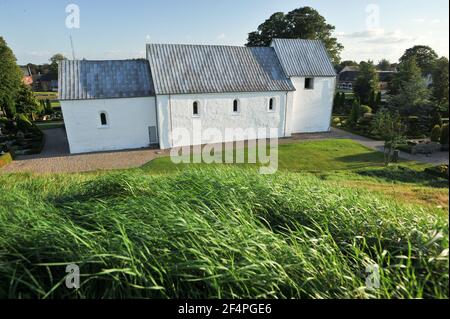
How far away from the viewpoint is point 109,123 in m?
17.2

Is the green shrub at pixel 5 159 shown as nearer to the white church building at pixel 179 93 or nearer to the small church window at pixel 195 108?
the white church building at pixel 179 93

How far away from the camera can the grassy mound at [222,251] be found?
2.66 metres

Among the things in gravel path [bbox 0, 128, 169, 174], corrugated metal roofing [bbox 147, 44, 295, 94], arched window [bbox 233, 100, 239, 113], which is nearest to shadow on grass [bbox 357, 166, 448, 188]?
arched window [bbox 233, 100, 239, 113]

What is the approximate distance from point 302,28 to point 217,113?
727 inches

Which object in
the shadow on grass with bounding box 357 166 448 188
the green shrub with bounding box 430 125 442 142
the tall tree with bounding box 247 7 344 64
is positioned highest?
the tall tree with bounding box 247 7 344 64

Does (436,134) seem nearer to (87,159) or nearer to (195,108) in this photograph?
(195,108)

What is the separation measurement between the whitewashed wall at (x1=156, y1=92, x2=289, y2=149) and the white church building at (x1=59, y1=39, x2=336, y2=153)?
0.06 metres

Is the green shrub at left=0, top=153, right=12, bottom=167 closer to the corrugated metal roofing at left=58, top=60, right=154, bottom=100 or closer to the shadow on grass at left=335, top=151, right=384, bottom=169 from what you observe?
the corrugated metal roofing at left=58, top=60, right=154, bottom=100

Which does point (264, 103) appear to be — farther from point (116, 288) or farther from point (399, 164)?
point (116, 288)

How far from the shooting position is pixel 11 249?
10.2ft

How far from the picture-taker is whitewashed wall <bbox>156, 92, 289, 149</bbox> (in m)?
17.4

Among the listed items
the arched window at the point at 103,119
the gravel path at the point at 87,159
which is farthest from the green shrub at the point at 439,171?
the arched window at the point at 103,119
